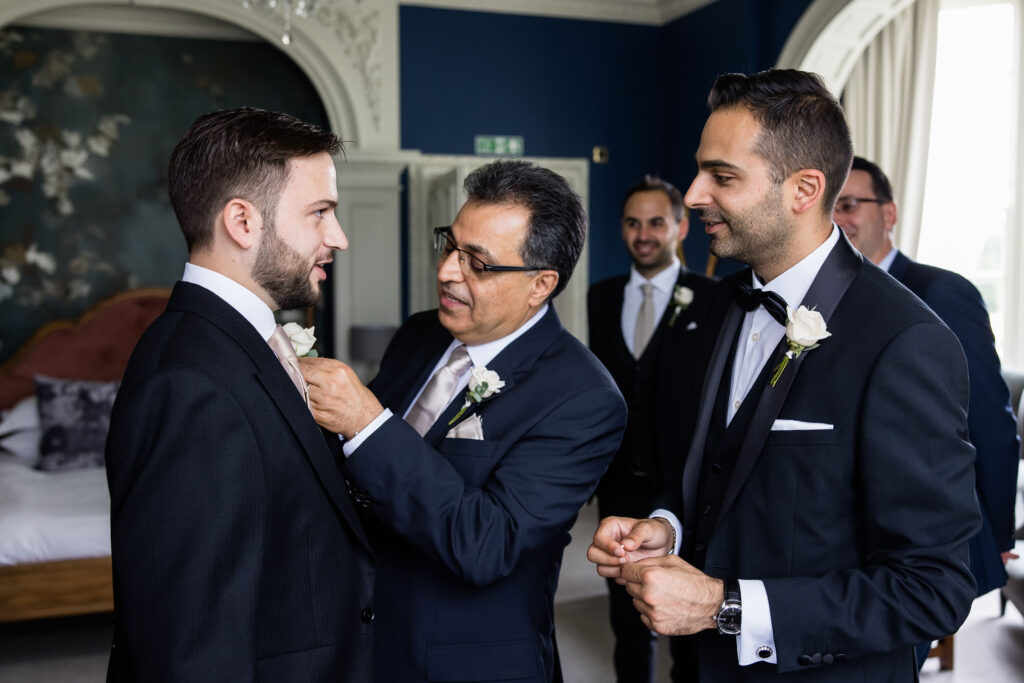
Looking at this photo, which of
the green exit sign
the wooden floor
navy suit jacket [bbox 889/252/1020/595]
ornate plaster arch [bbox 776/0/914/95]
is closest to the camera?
navy suit jacket [bbox 889/252/1020/595]

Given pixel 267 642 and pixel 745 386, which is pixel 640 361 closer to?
pixel 745 386

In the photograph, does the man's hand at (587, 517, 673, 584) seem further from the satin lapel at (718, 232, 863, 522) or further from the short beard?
the short beard

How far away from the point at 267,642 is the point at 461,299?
803 millimetres

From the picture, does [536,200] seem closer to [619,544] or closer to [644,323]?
[619,544]

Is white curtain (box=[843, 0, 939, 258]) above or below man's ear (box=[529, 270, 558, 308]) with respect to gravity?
above

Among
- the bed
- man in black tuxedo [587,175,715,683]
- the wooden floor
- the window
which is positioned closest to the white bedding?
the bed

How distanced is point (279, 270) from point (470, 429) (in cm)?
53

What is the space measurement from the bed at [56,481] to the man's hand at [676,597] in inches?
137

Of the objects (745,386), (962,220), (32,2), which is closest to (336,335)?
(32,2)

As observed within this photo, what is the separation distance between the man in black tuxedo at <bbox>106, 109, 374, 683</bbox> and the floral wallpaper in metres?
5.31

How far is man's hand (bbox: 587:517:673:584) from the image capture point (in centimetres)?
165

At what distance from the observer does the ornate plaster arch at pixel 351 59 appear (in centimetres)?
635

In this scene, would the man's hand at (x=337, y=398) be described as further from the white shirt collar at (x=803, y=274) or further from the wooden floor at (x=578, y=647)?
the wooden floor at (x=578, y=647)

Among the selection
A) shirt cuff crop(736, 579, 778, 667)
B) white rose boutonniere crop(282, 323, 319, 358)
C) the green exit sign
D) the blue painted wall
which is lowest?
shirt cuff crop(736, 579, 778, 667)
